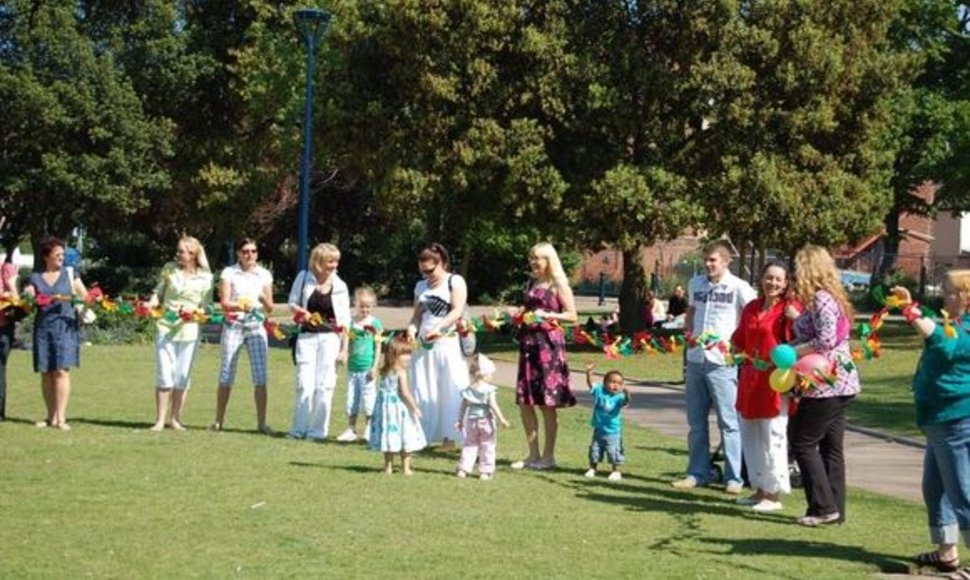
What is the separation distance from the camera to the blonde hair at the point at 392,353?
11570 mm

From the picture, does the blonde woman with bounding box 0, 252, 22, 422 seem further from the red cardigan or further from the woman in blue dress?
the red cardigan

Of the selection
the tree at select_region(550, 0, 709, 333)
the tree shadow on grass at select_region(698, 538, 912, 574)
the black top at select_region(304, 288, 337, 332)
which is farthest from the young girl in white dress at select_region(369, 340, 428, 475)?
the tree at select_region(550, 0, 709, 333)

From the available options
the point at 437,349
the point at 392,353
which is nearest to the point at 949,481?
the point at 392,353

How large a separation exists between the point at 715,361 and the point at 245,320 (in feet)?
16.8

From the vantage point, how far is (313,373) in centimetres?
1361

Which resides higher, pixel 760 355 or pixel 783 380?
pixel 760 355

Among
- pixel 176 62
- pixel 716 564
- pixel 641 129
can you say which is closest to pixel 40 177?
pixel 176 62

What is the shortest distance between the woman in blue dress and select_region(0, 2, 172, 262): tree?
2898cm

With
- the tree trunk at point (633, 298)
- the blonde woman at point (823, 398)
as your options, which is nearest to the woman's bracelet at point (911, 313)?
the blonde woman at point (823, 398)

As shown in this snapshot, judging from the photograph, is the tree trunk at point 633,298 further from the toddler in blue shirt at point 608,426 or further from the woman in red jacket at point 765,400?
the woman in red jacket at point 765,400

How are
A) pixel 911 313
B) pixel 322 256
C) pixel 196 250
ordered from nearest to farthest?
pixel 911 313 < pixel 322 256 < pixel 196 250

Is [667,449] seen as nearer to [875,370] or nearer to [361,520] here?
[361,520]

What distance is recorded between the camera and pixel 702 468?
11.6m

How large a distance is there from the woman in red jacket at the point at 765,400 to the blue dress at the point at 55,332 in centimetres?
712
